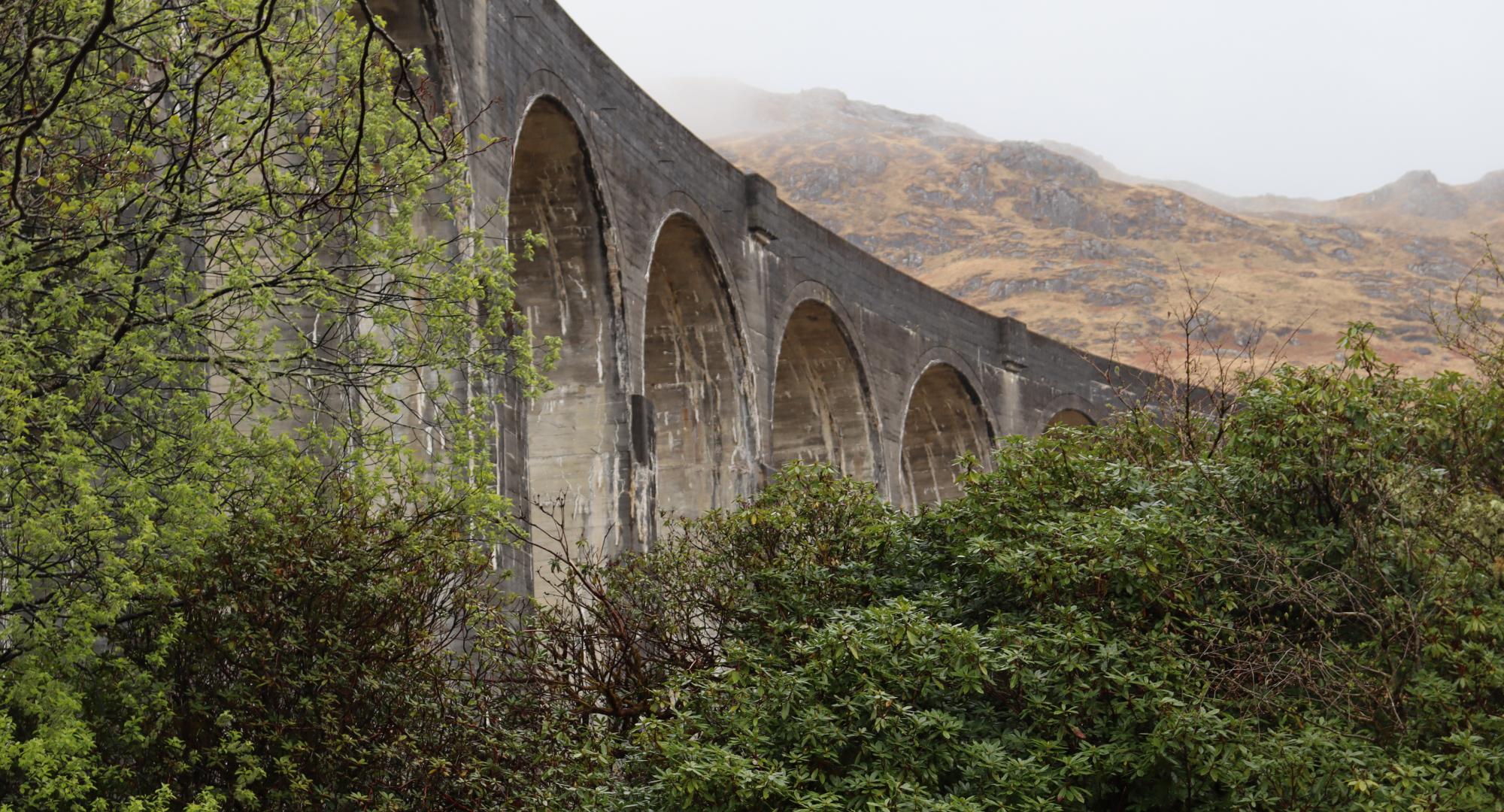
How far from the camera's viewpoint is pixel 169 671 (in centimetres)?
561

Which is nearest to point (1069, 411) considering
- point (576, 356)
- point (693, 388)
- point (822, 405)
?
point (822, 405)

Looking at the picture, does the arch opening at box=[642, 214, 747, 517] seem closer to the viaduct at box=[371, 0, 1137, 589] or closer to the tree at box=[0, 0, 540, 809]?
the viaduct at box=[371, 0, 1137, 589]

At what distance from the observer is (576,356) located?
44.8 feet

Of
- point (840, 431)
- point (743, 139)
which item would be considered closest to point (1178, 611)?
point (840, 431)

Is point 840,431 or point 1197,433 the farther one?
point 840,431

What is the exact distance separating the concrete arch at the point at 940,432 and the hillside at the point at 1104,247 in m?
26.1

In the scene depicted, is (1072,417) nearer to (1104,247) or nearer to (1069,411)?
(1069,411)

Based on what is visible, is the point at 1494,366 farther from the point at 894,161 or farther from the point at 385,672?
the point at 894,161

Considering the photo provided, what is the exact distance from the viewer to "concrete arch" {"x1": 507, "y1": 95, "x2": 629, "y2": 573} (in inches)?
526

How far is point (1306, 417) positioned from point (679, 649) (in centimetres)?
292

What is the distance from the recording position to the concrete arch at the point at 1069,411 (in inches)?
989

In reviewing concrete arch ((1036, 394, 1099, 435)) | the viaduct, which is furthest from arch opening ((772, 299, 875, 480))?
concrete arch ((1036, 394, 1099, 435))

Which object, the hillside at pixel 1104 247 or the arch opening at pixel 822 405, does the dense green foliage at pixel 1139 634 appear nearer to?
the arch opening at pixel 822 405

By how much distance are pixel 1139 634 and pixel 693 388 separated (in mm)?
11313
